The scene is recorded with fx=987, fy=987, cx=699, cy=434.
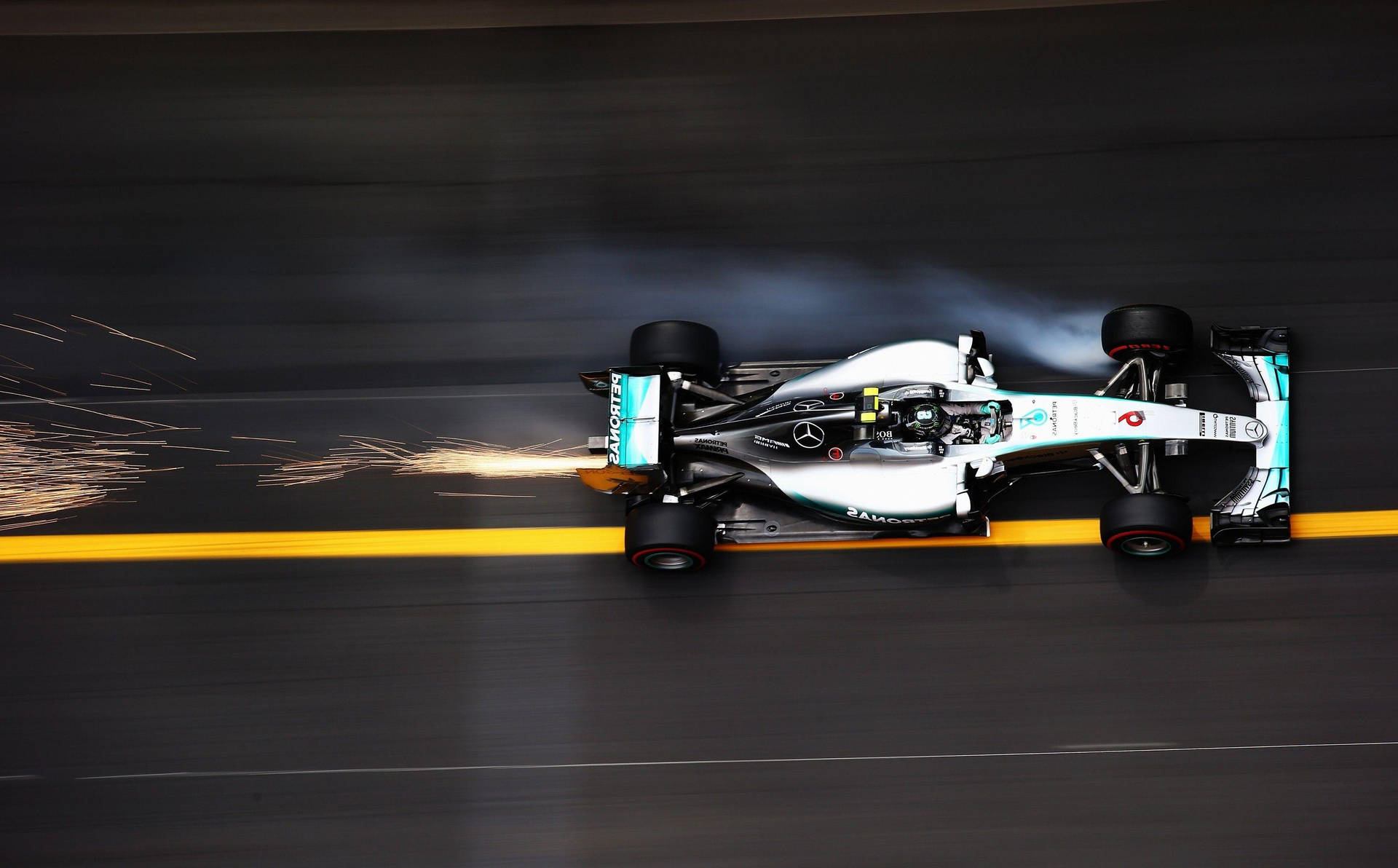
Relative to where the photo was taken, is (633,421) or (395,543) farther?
(395,543)

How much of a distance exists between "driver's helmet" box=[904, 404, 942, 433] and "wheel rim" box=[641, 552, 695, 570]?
1.27 meters

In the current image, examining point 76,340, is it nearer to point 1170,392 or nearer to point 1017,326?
point 1017,326

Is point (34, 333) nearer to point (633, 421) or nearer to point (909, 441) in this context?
point (633, 421)

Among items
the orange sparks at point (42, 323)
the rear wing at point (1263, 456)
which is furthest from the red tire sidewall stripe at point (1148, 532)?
the orange sparks at point (42, 323)

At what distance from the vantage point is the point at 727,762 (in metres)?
5.06

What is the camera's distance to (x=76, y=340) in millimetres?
5789

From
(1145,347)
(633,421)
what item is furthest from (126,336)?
(1145,347)

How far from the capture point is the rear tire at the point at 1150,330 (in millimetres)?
4785

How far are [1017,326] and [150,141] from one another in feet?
17.1

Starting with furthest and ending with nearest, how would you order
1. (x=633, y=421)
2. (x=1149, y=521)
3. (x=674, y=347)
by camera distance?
1. (x=674, y=347)
2. (x=633, y=421)
3. (x=1149, y=521)

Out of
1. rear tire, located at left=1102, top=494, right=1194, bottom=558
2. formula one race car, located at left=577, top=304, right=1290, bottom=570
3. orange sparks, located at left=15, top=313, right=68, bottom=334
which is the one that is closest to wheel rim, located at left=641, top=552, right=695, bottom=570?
formula one race car, located at left=577, top=304, right=1290, bottom=570

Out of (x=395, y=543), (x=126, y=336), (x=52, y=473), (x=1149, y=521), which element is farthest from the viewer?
(x=126, y=336)

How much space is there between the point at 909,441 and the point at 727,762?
189 cm

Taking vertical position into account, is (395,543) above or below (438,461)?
below
